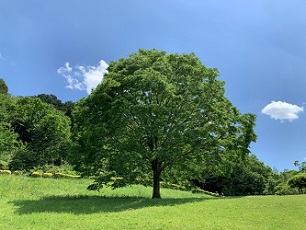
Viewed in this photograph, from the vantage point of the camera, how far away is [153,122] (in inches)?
683

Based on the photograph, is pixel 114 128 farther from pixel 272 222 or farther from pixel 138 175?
pixel 272 222

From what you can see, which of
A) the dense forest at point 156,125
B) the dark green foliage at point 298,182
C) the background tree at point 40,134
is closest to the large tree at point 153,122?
the dense forest at point 156,125

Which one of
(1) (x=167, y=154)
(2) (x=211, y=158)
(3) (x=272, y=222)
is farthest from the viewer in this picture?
(2) (x=211, y=158)

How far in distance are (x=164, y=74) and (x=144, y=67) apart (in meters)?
1.41

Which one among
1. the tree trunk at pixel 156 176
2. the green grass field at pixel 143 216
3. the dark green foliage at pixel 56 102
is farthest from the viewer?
the dark green foliage at pixel 56 102

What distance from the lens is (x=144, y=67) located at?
18891 mm

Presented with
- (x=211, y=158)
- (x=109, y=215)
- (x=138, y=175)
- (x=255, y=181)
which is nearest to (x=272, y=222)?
(x=109, y=215)

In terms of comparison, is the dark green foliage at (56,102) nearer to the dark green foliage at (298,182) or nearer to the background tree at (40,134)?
the background tree at (40,134)

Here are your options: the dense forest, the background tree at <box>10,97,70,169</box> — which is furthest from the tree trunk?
the background tree at <box>10,97,70,169</box>

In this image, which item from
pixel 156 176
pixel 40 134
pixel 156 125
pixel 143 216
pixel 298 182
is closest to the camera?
pixel 143 216

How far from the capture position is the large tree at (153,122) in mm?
16922

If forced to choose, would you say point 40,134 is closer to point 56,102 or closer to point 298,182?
point 56,102

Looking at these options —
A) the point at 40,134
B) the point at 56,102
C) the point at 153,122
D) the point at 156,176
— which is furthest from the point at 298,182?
the point at 56,102

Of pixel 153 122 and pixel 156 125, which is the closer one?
pixel 156 125
